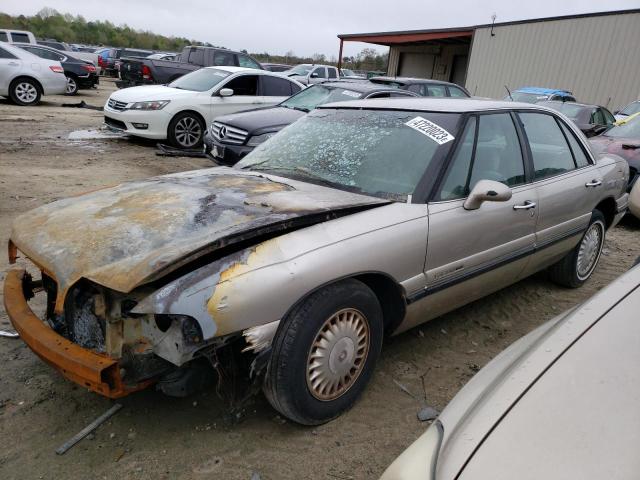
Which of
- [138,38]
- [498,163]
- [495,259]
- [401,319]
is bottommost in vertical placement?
[401,319]

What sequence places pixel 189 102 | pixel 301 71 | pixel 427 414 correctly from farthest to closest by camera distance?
1. pixel 301 71
2. pixel 189 102
3. pixel 427 414

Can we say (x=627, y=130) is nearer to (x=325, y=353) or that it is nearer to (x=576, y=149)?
(x=576, y=149)

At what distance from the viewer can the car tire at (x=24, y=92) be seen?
13.1 m

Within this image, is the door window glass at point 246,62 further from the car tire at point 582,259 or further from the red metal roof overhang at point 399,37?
the red metal roof overhang at point 399,37

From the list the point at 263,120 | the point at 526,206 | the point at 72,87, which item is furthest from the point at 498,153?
the point at 72,87

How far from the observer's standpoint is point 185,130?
923cm

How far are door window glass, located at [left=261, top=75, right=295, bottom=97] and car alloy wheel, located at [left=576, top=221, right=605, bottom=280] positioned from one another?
23.8 ft

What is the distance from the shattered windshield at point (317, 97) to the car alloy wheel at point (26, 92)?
351 inches

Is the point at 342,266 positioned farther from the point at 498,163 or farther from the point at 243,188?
the point at 498,163

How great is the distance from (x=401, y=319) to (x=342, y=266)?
0.66 m

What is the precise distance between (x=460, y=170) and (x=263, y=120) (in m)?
4.82

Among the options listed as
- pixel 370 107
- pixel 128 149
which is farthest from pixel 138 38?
pixel 370 107

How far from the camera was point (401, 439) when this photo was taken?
7.95 ft

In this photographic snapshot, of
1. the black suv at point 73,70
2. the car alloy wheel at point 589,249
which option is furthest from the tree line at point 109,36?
the car alloy wheel at point 589,249
